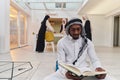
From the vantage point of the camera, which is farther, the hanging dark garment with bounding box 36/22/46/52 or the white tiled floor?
the hanging dark garment with bounding box 36/22/46/52

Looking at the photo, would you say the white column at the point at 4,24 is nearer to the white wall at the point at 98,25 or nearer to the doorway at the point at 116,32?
the white wall at the point at 98,25

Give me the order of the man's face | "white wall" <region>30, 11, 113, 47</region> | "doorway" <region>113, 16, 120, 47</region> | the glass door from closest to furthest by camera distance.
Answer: the man's face
the glass door
"white wall" <region>30, 11, 113, 47</region>
"doorway" <region>113, 16, 120, 47</region>

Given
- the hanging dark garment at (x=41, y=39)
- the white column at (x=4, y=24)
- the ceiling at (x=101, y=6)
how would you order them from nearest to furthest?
1. the white column at (x=4, y=24)
2. the hanging dark garment at (x=41, y=39)
3. the ceiling at (x=101, y=6)

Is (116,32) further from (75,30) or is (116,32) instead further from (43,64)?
(75,30)

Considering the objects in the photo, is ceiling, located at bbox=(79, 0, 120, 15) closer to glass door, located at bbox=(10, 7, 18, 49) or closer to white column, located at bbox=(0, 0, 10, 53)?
glass door, located at bbox=(10, 7, 18, 49)

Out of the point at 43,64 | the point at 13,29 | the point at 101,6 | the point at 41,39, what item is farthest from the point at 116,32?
the point at 43,64

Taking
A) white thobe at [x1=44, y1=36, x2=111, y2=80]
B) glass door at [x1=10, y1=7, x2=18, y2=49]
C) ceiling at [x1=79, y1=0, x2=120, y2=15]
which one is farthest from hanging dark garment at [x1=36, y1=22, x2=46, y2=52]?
white thobe at [x1=44, y1=36, x2=111, y2=80]

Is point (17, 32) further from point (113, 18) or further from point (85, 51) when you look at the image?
point (85, 51)

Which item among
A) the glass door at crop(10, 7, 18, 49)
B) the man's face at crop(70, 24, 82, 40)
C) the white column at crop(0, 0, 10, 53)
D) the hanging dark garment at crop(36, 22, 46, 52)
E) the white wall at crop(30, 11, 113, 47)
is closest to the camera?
the man's face at crop(70, 24, 82, 40)

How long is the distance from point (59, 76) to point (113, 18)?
41.5ft

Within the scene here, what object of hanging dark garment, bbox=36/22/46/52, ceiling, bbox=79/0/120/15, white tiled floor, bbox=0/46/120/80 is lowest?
white tiled floor, bbox=0/46/120/80

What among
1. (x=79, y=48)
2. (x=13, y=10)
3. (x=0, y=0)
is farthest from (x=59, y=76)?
(x=13, y=10)

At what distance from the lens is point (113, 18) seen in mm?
13969

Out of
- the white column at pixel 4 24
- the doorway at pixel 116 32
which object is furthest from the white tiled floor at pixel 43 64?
the doorway at pixel 116 32
